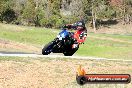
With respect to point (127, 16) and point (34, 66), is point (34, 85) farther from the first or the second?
point (127, 16)

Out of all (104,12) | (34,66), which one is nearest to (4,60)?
(34,66)

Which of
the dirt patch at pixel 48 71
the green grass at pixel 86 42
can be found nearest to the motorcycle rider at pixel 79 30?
the dirt patch at pixel 48 71

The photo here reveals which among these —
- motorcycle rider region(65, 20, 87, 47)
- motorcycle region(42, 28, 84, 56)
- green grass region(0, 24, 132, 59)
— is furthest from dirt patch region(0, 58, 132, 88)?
green grass region(0, 24, 132, 59)

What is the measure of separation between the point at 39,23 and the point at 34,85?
69959mm

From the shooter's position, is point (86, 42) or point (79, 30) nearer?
point (79, 30)

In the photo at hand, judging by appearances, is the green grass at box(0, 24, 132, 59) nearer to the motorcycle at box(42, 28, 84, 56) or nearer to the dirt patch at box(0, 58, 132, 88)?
the dirt patch at box(0, 58, 132, 88)

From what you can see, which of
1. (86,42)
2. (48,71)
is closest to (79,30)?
(48,71)

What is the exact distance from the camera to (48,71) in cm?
2273

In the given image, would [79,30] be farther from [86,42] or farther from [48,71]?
[86,42]

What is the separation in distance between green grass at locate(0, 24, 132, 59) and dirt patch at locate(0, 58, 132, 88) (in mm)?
21361

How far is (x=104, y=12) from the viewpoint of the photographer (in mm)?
101625

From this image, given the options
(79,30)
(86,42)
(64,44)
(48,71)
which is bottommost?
(86,42)

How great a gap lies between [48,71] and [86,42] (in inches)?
1307

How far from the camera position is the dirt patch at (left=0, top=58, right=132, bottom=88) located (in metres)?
20.5
